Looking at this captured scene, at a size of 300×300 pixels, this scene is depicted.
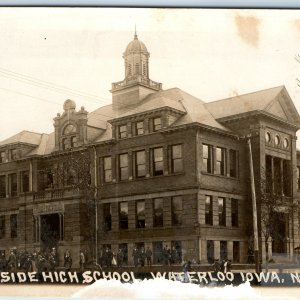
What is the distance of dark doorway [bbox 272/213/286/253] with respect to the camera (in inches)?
428

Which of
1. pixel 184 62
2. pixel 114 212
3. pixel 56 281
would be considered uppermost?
pixel 184 62

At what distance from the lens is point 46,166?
11.4 meters

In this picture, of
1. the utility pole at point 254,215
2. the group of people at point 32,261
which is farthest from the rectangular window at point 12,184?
the utility pole at point 254,215

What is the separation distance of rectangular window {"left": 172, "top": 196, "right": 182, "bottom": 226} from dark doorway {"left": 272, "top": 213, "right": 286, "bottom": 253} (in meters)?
1.09

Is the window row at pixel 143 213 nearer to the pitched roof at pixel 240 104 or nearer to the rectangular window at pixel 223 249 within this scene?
the rectangular window at pixel 223 249

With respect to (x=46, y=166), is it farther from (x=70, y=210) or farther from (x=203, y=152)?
(x=203, y=152)

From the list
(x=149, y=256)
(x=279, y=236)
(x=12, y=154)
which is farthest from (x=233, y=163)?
(x=12, y=154)

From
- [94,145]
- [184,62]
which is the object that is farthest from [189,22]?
[94,145]

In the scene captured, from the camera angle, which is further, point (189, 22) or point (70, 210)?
point (70, 210)

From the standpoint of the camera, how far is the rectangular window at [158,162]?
36.3 feet

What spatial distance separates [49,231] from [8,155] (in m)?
1.01

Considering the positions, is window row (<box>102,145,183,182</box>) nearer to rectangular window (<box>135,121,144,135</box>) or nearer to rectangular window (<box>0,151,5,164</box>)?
rectangular window (<box>135,121,144,135</box>)

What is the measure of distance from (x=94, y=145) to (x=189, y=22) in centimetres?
185

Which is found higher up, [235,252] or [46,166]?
[46,166]
